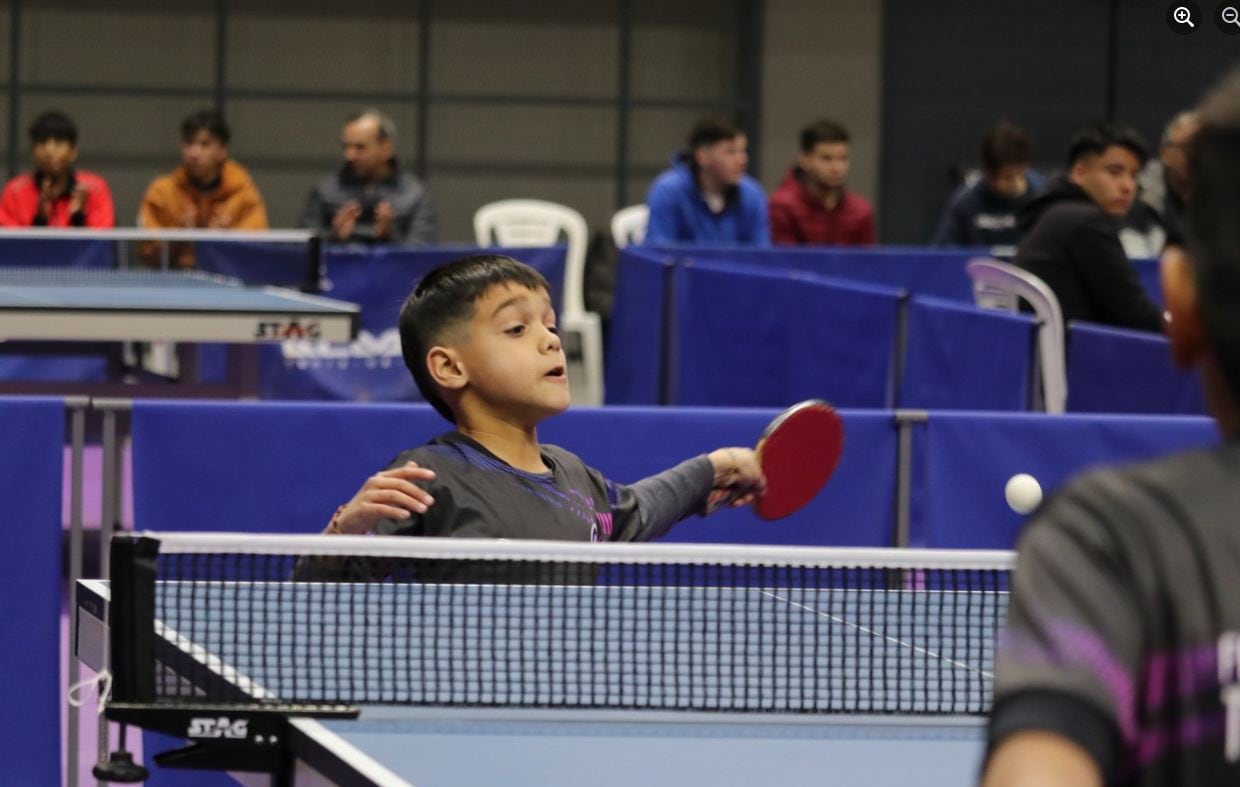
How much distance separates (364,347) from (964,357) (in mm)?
3680

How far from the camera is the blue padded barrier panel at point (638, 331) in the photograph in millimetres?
9188

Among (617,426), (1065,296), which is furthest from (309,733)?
(1065,296)

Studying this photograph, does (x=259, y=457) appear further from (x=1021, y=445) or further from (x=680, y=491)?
(x=1021, y=445)

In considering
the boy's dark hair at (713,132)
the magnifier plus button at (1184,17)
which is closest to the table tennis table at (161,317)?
Result: the boy's dark hair at (713,132)

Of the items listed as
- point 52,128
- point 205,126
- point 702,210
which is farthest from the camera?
point 702,210

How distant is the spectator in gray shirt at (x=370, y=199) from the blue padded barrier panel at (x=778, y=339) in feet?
6.63

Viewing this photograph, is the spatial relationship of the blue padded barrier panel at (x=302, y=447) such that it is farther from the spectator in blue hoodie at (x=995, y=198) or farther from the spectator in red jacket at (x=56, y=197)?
the spectator in blue hoodie at (x=995, y=198)

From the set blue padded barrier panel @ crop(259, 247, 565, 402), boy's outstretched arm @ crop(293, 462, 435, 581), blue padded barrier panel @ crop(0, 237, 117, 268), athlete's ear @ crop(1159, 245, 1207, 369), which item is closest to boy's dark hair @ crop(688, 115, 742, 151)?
blue padded barrier panel @ crop(259, 247, 565, 402)

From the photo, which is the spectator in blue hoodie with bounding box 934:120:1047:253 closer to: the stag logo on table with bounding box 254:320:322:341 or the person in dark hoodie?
the person in dark hoodie

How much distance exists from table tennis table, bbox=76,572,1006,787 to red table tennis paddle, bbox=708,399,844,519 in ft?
0.69

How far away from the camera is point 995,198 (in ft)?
35.8

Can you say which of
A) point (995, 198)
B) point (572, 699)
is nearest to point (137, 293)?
point (572, 699)

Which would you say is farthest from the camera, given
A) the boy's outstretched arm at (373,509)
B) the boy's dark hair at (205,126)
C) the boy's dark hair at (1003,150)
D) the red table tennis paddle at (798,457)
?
the boy's dark hair at (1003,150)

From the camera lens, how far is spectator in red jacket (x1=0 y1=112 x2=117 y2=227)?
10.3m
